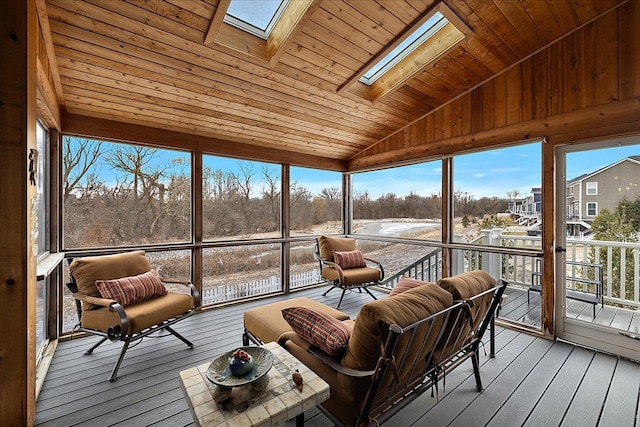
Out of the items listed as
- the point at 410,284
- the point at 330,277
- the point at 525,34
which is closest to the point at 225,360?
the point at 410,284

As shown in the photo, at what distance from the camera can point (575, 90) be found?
2928 mm

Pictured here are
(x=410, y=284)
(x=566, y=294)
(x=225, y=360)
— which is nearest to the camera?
(x=225, y=360)

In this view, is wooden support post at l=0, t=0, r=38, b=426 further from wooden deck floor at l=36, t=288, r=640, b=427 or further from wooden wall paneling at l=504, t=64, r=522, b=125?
wooden wall paneling at l=504, t=64, r=522, b=125

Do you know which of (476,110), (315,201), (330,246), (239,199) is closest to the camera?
(476,110)

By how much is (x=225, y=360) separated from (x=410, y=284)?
5.27 feet

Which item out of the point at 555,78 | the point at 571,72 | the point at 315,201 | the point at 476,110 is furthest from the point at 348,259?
the point at 571,72

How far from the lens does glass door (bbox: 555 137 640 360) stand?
2766mm

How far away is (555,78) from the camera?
10.0 feet

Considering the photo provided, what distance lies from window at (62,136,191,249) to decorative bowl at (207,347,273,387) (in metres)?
2.71

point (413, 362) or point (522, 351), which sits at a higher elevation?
point (413, 362)

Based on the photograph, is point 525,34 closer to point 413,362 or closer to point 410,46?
point 410,46

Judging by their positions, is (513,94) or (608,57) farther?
(513,94)

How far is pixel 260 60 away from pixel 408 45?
168cm

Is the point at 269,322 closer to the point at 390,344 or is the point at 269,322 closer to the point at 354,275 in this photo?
the point at 390,344
